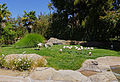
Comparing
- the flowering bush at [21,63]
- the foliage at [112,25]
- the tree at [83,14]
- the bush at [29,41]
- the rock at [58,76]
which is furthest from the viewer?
the tree at [83,14]

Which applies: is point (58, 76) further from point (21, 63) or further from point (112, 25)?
point (112, 25)

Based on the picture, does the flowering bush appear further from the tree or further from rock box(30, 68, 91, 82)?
the tree

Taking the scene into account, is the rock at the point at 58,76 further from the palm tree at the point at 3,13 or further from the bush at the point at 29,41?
the palm tree at the point at 3,13

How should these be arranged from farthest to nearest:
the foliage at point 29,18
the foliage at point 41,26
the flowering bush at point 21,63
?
1. the foliage at point 41,26
2. the foliage at point 29,18
3. the flowering bush at point 21,63

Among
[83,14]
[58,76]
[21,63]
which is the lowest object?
[58,76]

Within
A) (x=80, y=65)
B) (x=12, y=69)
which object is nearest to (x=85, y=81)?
(x=80, y=65)

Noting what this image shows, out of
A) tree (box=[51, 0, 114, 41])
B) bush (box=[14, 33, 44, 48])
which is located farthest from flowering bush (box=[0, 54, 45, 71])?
tree (box=[51, 0, 114, 41])

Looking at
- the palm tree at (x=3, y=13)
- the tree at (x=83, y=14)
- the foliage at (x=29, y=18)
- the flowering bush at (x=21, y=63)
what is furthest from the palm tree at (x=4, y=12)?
the flowering bush at (x=21, y=63)

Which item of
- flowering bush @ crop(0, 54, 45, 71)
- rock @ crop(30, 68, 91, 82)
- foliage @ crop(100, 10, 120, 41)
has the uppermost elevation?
foliage @ crop(100, 10, 120, 41)

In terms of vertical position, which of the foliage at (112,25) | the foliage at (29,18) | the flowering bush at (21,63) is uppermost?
the foliage at (29,18)

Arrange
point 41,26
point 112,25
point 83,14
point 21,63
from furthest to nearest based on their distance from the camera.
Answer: point 41,26 < point 83,14 < point 112,25 < point 21,63

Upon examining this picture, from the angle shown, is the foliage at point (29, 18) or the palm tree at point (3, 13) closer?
the palm tree at point (3, 13)

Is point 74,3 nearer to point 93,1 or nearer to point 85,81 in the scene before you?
point 93,1

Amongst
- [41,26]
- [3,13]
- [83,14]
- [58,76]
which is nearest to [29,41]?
[3,13]
